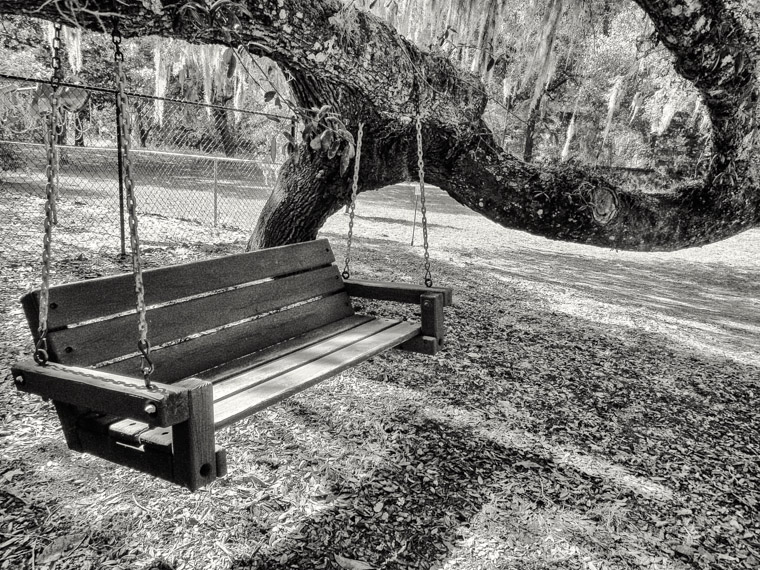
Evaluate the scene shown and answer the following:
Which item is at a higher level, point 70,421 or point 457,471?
point 70,421

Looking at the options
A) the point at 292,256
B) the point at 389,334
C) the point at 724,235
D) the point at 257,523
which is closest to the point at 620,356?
the point at 724,235

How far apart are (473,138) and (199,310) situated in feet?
8.33

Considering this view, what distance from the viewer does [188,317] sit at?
→ 8.13 feet

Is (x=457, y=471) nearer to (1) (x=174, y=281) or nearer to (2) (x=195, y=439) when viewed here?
(2) (x=195, y=439)

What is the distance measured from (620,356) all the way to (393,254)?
4166 millimetres

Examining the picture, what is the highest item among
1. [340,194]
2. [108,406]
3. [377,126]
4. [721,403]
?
[377,126]

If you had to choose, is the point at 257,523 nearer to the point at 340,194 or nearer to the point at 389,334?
the point at 389,334

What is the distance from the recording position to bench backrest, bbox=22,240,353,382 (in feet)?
6.73

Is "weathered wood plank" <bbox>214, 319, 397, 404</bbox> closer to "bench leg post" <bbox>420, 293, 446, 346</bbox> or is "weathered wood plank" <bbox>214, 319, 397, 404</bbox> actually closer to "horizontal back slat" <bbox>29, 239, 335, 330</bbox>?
"bench leg post" <bbox>420, 293, 446, 346</bbox>

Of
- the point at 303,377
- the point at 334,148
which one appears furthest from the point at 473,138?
the point at 303,377

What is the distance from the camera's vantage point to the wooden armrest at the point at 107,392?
5.18 feet

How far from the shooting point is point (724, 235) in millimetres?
4277

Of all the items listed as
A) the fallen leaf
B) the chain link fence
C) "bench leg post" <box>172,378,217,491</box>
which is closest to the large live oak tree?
the chain link fence

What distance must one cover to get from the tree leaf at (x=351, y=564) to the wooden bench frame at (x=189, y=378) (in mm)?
578
